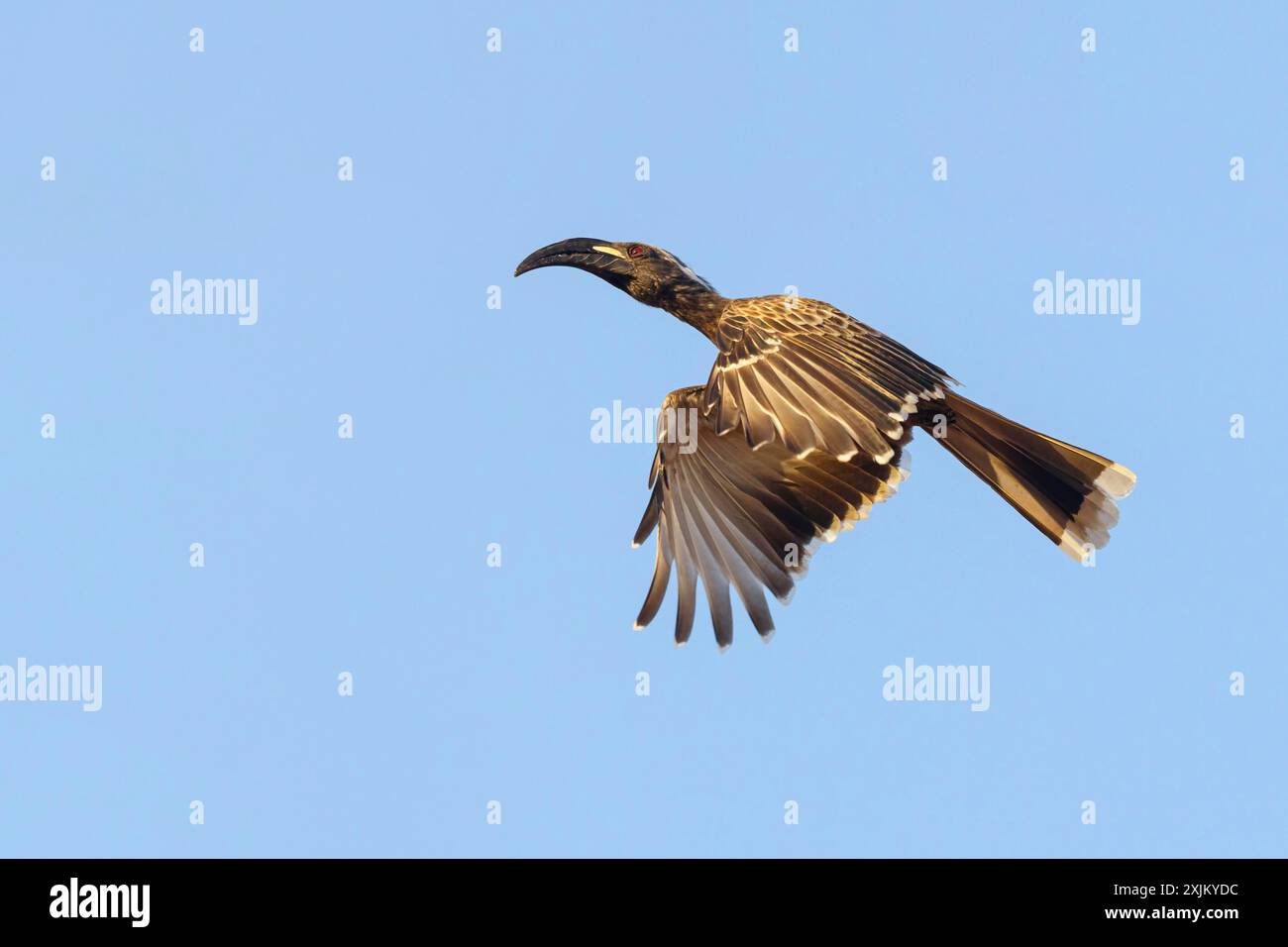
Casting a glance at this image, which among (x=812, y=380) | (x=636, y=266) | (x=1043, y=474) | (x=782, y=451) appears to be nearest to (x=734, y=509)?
(x=782, y=451)

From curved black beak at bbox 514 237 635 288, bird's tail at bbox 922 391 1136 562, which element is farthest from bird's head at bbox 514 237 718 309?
bird's tail at bbox 922 391 1136 562

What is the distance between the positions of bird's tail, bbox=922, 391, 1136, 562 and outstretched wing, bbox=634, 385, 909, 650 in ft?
1.81

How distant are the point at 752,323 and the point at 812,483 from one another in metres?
1.74

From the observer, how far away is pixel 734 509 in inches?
487

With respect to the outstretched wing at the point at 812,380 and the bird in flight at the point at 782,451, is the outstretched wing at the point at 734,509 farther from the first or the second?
the outstretched wing at the point at 812,380

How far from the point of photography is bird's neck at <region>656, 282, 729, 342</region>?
41.3 feet

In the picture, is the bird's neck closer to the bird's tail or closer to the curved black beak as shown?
the curved black beak

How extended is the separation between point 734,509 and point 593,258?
7.32 ft

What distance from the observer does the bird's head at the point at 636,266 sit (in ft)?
42.0

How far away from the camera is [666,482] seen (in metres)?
12.7

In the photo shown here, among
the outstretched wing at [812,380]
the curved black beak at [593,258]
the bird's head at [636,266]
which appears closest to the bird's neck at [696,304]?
the bird's head at [636,266]

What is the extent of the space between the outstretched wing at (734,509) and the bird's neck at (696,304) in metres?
0.49

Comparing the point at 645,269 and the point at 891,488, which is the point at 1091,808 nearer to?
the point at 891,488
